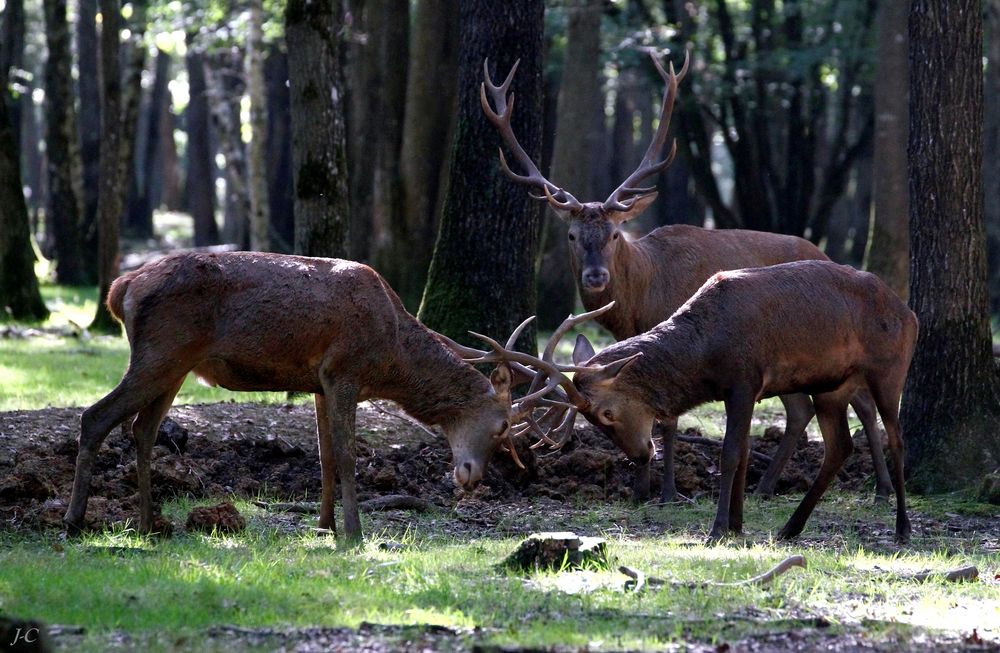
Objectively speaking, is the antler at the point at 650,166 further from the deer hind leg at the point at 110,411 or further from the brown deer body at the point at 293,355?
the deer hind leg at the point at 110,411

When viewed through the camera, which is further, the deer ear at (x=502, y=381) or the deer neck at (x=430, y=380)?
the deer ear at (x=502, y=381)

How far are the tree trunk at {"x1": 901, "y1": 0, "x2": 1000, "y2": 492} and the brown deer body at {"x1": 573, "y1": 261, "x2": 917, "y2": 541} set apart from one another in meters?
1.48

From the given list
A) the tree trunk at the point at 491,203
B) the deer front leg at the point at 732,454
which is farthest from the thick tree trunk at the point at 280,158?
the deer front leg at the point at 732,454

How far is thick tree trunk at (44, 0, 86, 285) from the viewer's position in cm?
2344

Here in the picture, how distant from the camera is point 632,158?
44500 millimetres

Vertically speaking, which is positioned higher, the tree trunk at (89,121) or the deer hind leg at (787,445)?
the tree trunk at (89,121)

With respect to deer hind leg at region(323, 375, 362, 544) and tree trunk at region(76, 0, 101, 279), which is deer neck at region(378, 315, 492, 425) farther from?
tree trunk at region(76, 0, 101, 279)

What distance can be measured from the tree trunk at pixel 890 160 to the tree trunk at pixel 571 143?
4.30 m

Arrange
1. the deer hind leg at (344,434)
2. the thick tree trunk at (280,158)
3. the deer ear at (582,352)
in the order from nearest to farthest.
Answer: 1. the deer hind leg at (344,434)
2. the deer ear at (582,352)
3. the thick tree trunk at (280,158)

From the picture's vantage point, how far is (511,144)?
11523 mm

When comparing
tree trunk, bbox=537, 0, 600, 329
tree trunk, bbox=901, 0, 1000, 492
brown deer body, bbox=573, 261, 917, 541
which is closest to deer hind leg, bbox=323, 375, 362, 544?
brown deer body, bbox=573, 261, 917, 541

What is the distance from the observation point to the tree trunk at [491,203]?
11.9m

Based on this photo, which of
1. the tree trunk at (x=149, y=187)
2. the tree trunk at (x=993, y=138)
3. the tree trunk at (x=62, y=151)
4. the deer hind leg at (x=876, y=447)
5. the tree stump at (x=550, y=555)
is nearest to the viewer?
the tree stump at (x=550, y=555)

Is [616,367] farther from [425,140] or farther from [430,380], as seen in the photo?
[425,140]
